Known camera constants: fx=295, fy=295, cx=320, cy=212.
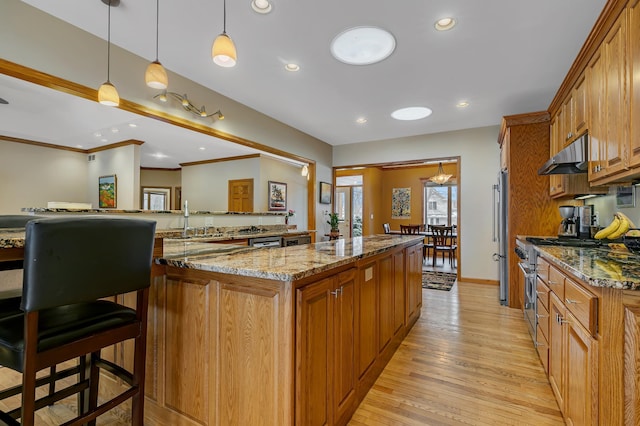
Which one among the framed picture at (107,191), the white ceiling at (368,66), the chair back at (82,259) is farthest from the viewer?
the framed picture at (107,191)

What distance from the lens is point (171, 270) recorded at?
4.92ft

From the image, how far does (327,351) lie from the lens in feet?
4.51

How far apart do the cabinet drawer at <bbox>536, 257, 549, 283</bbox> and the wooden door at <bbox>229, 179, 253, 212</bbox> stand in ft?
17.4

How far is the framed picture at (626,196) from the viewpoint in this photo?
2.29 metres

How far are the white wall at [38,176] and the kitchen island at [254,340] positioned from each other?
6.07m

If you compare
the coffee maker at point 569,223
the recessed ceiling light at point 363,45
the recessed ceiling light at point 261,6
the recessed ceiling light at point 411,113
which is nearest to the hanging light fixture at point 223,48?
the recessed ceiling light at point 261,6

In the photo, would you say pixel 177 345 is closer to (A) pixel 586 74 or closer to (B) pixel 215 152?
(A) pixel 586 74

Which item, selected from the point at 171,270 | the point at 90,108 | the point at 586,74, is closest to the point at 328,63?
the point at 586,74

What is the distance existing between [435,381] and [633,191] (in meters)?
2.12

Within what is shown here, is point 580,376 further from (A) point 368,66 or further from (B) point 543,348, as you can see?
(A) point 368,66

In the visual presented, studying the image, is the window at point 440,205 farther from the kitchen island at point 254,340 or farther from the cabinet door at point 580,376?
the kitchen island at point 254,340

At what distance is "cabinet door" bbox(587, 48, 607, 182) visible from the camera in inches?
79.2

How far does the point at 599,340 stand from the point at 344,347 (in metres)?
1.06

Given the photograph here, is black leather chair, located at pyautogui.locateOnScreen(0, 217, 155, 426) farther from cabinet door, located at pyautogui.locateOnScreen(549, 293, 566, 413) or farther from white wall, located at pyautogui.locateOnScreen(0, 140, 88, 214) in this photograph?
white wall, located at pyautogui.locateOnScreen(0, 140, 88, 214)
